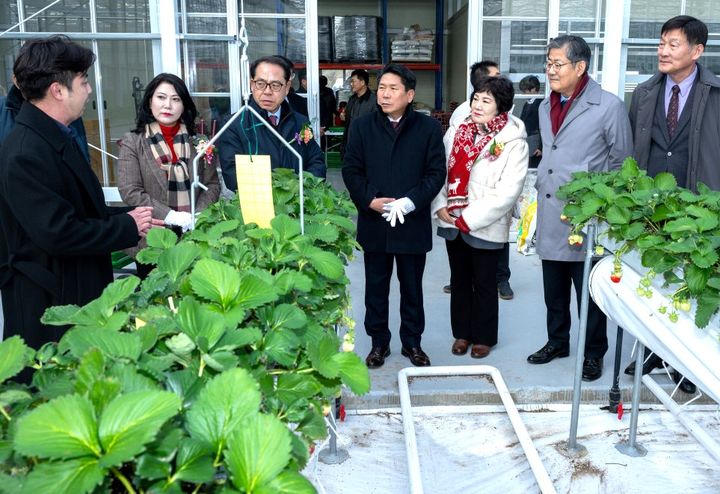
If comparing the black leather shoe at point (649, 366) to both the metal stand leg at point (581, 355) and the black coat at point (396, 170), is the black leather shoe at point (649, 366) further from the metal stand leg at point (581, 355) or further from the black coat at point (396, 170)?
the black coat at point (396, 170)

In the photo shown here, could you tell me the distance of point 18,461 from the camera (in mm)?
729

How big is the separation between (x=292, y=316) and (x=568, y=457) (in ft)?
5.53

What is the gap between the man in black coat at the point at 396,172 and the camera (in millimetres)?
2910

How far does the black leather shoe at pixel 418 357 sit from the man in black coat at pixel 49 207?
147cm

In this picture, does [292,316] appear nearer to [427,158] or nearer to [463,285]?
[427,158]

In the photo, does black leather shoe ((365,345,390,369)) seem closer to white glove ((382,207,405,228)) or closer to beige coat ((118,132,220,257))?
white glove ((382,207,405,228))

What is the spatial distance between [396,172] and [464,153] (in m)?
0.32

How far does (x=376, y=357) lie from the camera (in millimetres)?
3107

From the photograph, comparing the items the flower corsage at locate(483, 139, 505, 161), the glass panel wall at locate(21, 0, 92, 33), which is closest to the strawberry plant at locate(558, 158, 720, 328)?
the flower corsage at locate(483, 139, 505, 161)

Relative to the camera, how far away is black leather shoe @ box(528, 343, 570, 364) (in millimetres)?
3160

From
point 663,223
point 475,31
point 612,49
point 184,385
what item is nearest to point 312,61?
point 475,31

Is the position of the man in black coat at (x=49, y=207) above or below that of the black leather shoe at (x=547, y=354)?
above

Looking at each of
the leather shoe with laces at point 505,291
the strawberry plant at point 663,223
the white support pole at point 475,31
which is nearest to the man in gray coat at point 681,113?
the strawberry plant at point 663,223

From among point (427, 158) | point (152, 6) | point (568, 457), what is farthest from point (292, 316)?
point (152, 6)
